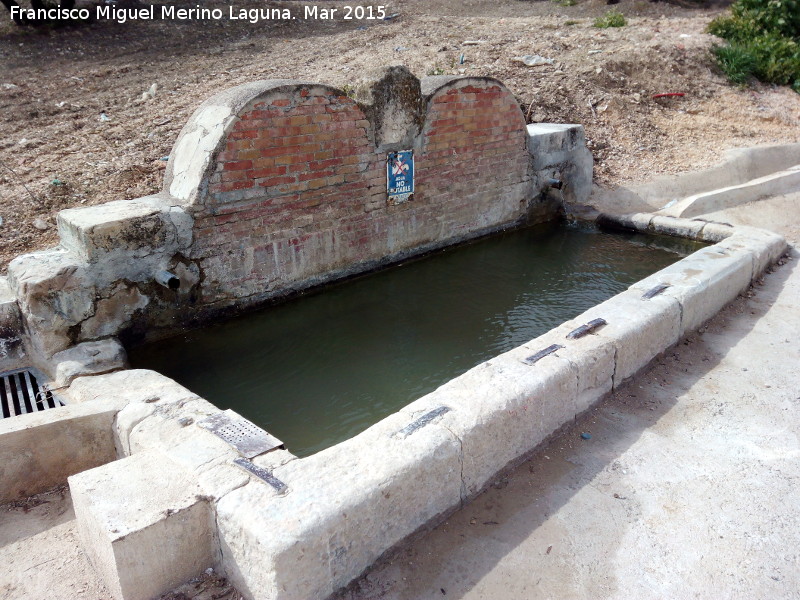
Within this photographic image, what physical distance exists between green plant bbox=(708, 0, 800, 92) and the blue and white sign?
8.12 m

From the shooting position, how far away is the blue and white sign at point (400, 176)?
5883 millimetres

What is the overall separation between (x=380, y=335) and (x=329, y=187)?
1425mm

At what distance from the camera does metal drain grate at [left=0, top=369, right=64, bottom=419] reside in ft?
12.0

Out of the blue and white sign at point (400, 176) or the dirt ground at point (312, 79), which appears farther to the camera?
the dirt ground at point (312, 79)

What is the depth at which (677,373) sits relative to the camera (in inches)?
153

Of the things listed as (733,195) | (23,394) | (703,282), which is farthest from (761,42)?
(23,394)

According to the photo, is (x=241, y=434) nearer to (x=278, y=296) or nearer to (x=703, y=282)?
(x=278, y=296)

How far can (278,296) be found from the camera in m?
5.30

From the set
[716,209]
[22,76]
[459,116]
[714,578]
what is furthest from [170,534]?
[22,76]

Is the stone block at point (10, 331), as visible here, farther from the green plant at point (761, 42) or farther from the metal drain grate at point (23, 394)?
the green plant at point (761, 42)

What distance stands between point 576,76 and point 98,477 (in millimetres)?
9390

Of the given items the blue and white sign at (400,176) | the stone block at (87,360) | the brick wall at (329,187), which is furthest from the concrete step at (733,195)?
the stone block at (87,360)

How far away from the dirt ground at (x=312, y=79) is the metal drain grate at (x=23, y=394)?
7.11 ft

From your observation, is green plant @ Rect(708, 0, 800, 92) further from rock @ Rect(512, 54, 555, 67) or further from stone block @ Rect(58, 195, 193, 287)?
stone block @ Rect(58, 195, 193, 287)
